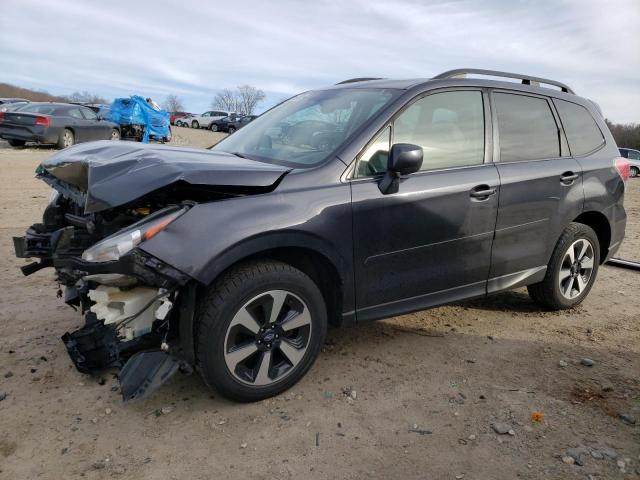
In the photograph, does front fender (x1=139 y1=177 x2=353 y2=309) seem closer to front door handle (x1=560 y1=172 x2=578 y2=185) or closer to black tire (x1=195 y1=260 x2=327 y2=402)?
black tire (x1=195 y1=260 x2=327 y2=402)

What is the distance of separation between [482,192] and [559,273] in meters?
1.27

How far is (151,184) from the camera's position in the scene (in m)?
2.58

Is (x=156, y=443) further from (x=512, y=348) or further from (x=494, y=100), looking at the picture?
(x=494, y=100)

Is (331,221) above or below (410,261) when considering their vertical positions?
above

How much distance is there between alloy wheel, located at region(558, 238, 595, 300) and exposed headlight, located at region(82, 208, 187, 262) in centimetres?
320

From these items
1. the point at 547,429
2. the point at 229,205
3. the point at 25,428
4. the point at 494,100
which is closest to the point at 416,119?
the point at 494,100

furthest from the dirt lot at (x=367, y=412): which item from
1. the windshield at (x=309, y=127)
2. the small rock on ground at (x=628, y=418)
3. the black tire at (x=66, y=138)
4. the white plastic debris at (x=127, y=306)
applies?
the black tire at (x=66, y=138)

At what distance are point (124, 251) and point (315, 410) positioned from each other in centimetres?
133

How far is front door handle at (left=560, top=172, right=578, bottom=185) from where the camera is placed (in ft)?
13.1

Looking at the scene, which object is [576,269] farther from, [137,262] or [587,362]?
[137,262]

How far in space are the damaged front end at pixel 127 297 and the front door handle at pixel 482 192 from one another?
1912mm

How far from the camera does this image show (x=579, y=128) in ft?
14.2

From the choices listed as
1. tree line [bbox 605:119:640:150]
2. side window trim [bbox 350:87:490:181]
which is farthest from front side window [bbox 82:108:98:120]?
tree line [bbox 605:119:640:150]

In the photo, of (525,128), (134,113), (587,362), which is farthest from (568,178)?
(134,113)
